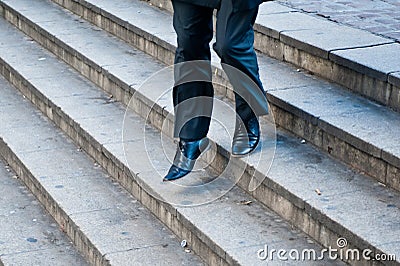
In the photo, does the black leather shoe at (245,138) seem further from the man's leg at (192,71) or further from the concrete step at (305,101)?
the concrete step at (305,101)

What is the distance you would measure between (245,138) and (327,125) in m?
→ 0.44

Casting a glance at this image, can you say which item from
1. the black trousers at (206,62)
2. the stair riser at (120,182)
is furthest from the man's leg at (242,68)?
the stair riser at (120,182)

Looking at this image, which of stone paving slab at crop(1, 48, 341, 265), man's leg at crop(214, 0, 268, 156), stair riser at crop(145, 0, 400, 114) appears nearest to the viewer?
stone paving slab at crop(1, 48, 341, 265)

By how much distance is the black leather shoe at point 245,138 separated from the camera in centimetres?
463

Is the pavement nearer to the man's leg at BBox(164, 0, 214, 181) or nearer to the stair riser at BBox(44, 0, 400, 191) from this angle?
the stair riser at BBox(44, 0, 400, 191)

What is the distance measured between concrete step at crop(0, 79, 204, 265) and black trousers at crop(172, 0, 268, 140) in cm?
59

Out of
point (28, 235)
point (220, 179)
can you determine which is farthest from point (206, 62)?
point (28, 235)

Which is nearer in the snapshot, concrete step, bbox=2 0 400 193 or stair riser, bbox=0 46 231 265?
stair riser, bbox=0 46 231 265

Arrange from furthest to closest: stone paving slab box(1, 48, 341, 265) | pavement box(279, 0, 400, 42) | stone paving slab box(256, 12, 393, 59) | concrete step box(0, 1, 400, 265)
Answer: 1. pavement box(279, 0, 400, 42)
2. stone paving slab box(256, 12, 393, 59)
3. stone paving slab box(1, 48, 341, 265)
4. concrete step box(0, 1, 400, 265)

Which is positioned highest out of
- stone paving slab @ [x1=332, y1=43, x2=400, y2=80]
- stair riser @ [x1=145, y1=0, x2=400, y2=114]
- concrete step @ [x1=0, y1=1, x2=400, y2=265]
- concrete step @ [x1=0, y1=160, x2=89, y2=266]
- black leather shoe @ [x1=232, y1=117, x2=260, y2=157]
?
stone paving slab @ [x1=332, y1=43, x2=400, y2=80]

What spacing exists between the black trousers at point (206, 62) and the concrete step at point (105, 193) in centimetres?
44

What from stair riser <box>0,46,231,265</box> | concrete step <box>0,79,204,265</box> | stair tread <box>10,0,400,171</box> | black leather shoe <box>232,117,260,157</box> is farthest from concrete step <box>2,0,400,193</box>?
concrete step <box>0,79,204,265</box>

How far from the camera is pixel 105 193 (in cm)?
515

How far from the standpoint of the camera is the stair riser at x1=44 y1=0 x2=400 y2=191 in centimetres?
429
